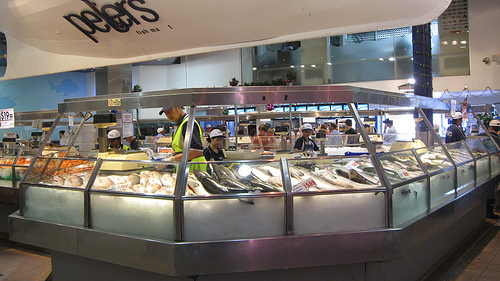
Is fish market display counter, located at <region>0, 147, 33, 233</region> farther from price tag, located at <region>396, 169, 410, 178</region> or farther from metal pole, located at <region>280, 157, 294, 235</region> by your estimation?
price tag, located at <region>396, 169, 410, 178</region>

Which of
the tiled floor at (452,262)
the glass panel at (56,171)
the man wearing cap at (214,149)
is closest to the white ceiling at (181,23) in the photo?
the man wearing cap at (214,149)

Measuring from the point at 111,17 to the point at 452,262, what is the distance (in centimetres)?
492

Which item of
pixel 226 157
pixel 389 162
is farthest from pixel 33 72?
pixel 389 162

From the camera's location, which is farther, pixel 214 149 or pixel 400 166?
pixel 214 149

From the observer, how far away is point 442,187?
371 cm

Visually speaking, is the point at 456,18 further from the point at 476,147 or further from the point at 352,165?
the point at 352,165

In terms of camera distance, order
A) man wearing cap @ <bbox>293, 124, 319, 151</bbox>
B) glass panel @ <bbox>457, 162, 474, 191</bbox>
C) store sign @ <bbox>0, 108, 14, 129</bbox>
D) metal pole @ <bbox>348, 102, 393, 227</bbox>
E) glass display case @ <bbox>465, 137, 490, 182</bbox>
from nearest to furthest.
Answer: metal pole @ <bbox>348, 102, 393, 227</bbox> → glass panel @ <bbox>457, 162, 474, 191</bbox> → glass display case @ <bbox>465, 137, 490, 182</bbox> → man wearing cap @ <bbox>293, 124, 319, 151</bbox> → store sign @ <bbox>0, 108, 14, 129</bbox>

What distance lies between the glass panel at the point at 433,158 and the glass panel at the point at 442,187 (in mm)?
75

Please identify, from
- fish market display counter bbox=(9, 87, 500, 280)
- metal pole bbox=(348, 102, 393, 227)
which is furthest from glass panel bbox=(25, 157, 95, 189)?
metal pole bbox=(348, 102, 393, 227)

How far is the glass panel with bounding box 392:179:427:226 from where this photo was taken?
2.80 m

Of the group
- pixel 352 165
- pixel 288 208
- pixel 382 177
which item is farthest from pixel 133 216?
pixel 382 177

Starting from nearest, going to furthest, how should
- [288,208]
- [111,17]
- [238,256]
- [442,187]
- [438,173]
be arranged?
[238,256]
[288,208]
[438,173]
[442,187]
[111,17]

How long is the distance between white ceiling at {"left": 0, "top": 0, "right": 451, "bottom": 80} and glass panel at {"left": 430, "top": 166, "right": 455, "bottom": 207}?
1642 mm

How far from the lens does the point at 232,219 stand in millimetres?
2529
